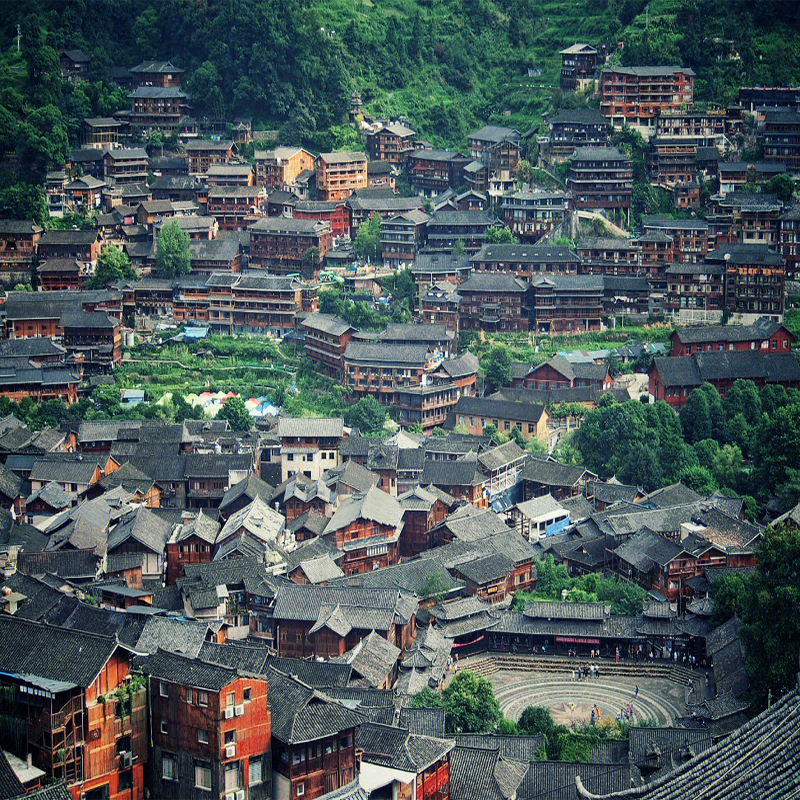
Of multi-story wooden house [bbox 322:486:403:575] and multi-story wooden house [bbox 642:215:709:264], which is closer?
multi-story wooden house [bbox 322:486:403:575]

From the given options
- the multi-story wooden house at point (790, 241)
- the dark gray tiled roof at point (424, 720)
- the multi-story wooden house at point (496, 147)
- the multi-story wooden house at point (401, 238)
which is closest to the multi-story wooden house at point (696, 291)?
the multi-story wooden house at point (790, 241)

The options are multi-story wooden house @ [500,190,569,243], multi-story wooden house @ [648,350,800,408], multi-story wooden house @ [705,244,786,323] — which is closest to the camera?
multi-story wooden house @ [648,350,800,408]

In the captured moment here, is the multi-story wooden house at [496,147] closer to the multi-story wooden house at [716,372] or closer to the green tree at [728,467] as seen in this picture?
the multi-story wooden house at [716,372]

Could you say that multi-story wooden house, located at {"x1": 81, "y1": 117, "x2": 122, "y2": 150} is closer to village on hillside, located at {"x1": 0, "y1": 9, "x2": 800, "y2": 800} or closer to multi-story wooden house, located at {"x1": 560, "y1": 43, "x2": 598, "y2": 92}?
village on hillside, located at {"x1": 0, "y1": 9, "x2": 800, "y2": 800}

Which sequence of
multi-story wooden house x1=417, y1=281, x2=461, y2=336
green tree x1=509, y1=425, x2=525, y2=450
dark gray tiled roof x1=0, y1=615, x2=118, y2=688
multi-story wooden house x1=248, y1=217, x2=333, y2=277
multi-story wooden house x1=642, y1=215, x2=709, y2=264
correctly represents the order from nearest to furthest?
dark gray tiled roof x1=0, y1=615, x2=118, y2=688
green tree x1=509, y1=425, x2=525, y2=450
multi-story wooden house x1=417, y1=281, x2=461, y2=336
multi-story wooden house x1=642, y1=215, x2=709, y2=264
multi-story wooden house x1=248, y1=217, x2=333, y2=277

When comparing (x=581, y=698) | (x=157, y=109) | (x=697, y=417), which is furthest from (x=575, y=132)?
(x=581, y=698)

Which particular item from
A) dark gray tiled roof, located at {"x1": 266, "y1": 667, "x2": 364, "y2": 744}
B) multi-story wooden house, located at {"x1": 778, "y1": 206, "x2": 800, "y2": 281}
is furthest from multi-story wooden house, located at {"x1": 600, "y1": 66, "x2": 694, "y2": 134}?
dark gray tiled roof, located at {"x1": 266, "y1": 667, "x2": 364, "y2": 744}

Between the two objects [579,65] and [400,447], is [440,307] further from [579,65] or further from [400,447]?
[579,65]
